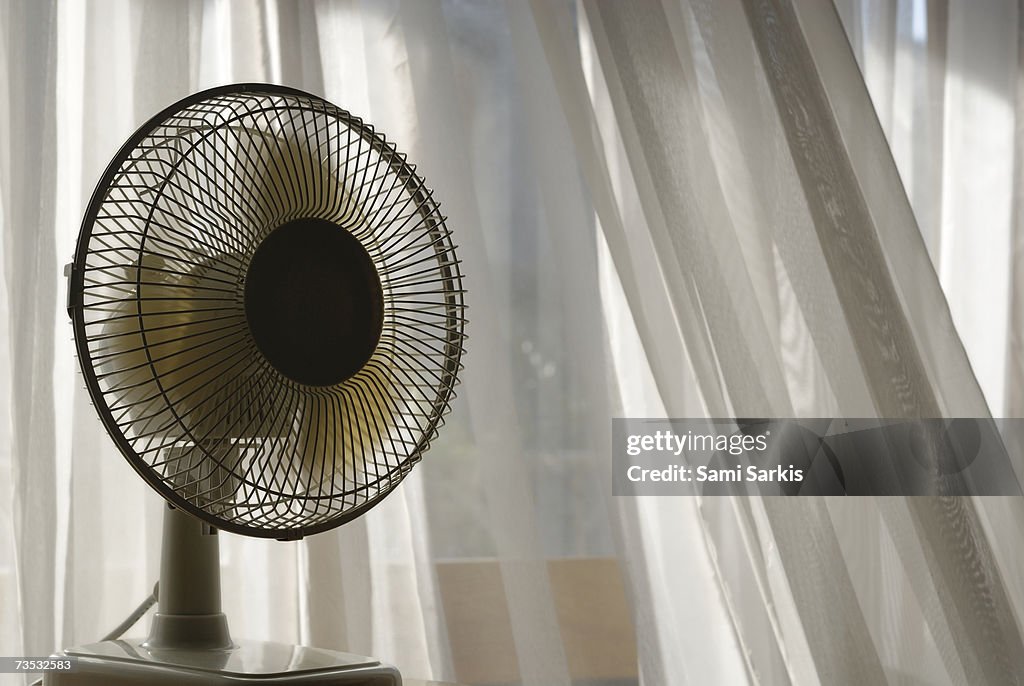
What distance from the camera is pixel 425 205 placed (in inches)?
33.1

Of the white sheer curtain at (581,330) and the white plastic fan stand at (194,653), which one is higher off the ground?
the white sheer curtain at (581,330)

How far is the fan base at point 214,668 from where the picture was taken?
2.27 ft

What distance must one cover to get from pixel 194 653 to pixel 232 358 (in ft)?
0.87

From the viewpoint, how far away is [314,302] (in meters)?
0.71

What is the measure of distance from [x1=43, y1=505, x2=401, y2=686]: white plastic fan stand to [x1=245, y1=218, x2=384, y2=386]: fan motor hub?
0.20 metres

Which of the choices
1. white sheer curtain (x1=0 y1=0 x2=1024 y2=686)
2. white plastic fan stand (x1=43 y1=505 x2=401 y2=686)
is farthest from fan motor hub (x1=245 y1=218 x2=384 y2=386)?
white sheer curtain (x1=0 y1=0 x2=1024 y2=686)

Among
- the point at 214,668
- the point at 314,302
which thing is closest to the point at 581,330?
the point at 314,302

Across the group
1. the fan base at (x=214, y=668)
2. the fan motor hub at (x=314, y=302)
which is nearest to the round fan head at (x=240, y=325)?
the fan motor hub at (x=314, y=302)

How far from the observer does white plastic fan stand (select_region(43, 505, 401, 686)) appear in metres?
0.70

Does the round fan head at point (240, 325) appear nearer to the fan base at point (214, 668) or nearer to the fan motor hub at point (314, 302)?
the fan motor hub at point (314, 302)

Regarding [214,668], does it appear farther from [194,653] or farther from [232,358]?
[232,358]

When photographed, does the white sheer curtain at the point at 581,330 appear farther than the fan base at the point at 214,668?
Yes

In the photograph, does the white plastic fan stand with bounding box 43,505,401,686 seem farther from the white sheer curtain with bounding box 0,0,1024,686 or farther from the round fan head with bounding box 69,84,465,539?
the white sheer curtain with bounding box 0,0,1024,686

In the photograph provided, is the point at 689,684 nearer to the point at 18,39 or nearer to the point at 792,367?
the point at 792,367
